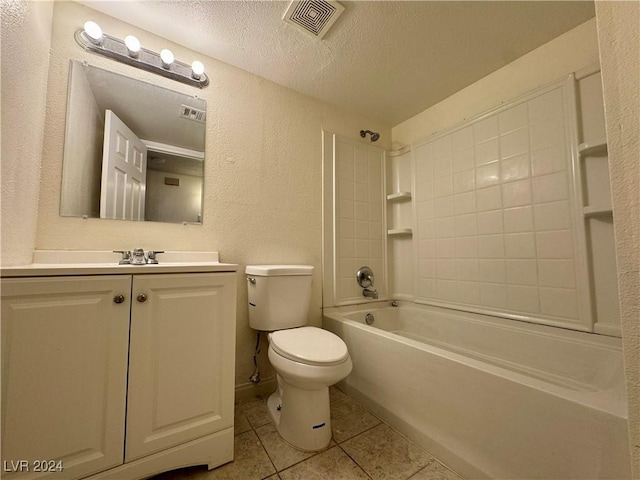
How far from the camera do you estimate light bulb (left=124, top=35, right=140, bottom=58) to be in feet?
4.15

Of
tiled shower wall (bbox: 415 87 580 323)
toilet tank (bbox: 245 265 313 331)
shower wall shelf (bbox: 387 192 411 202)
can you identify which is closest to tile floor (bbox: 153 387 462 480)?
toilet tank (bbox: 245 265 313 331)

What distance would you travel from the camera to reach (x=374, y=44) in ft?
4.74

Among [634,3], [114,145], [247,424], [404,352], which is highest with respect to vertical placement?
[114,145]

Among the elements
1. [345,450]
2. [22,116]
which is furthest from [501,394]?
[22,116]

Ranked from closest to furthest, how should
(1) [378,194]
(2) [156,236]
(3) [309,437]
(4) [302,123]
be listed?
(3) [309,437]
(2) [156,236]
(4) [302,123]
(1) [378,194]

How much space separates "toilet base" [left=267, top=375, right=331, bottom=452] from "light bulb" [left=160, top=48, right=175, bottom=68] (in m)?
1.81

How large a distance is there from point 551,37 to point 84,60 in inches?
96.6

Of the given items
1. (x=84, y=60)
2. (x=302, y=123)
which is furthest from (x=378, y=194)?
(x=84, y=60)

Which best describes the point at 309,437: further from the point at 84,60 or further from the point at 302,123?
the point at 84,60

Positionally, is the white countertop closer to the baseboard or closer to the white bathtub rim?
the baseboard

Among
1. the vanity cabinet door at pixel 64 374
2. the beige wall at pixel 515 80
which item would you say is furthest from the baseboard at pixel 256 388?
the beige wall at pixel 515 80

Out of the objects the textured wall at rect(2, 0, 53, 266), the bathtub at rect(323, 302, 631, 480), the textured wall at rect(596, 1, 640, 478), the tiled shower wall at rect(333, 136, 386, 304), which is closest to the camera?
the textured wall at rect(596, 1, 640, 478)

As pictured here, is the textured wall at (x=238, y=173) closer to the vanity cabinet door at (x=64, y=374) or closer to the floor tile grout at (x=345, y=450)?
the floor tile grout at (x=345, y=450)

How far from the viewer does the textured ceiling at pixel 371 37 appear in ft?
4.05
